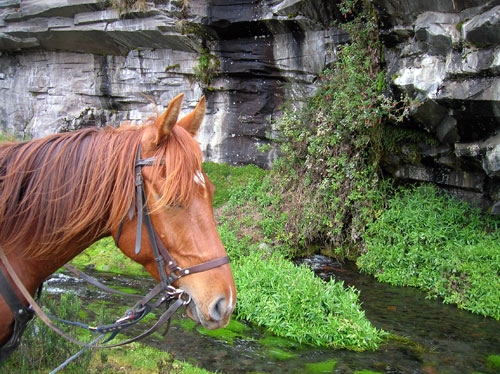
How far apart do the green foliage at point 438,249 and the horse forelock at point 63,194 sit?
5.91 metres

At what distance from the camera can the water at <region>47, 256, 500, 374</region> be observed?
457 centimetres

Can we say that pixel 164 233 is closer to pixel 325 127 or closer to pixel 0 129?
pixel 325 127

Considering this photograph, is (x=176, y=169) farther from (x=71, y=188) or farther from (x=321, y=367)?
(x=321, y=367)

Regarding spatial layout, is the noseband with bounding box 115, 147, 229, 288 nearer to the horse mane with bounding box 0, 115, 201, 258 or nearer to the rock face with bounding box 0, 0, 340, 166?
the horse mane with bounding box 0, 115, 201, 258

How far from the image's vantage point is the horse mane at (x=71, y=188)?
208 centimetres

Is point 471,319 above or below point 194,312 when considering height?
below

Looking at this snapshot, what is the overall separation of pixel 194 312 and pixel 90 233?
643mm

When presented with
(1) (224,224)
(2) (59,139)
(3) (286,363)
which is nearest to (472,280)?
(3) (286,363)

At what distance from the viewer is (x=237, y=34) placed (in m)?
11.6

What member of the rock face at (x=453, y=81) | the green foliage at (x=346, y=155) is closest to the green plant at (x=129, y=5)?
the green foliage at (x=346, y=155)

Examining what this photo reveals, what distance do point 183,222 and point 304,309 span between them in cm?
390

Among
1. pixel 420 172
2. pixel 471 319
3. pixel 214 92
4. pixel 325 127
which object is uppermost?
pixel 214 92

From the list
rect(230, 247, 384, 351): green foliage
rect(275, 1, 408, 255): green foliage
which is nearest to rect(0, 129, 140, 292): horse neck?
rect(230, 247, 384, 351): green foliage

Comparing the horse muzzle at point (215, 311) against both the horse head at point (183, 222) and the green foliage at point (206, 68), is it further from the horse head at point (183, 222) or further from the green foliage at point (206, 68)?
the green foliage at point (206, 68)
